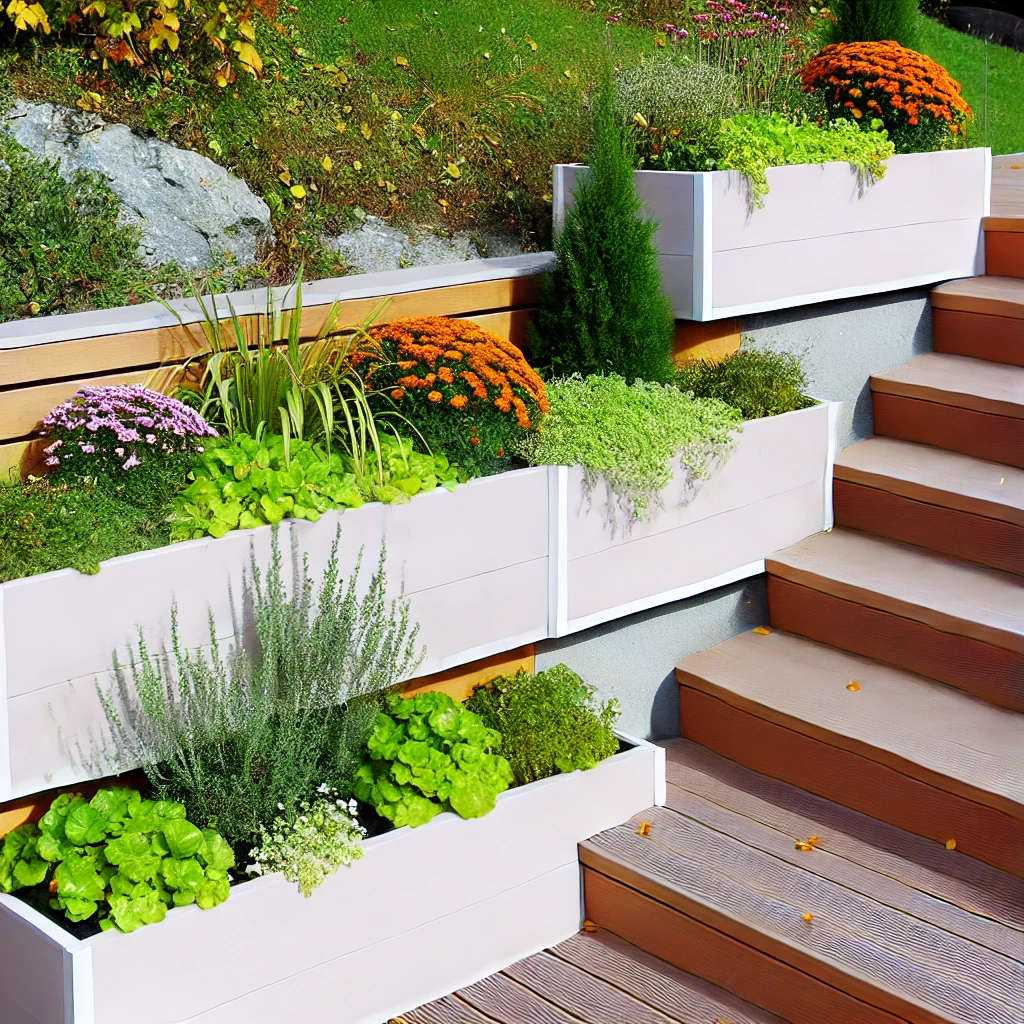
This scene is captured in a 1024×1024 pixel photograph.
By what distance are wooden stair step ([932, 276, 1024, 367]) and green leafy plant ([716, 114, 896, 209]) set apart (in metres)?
0.57

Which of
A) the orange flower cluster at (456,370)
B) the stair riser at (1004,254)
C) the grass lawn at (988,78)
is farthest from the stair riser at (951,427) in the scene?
the grass lawn at (988,78)

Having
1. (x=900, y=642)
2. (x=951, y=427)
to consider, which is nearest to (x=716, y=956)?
(x=900, y=642)

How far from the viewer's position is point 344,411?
319cm

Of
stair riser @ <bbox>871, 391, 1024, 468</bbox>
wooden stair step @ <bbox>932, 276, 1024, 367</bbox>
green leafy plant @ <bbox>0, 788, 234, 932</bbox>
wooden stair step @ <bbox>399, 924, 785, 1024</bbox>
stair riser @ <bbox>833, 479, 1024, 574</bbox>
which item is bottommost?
wooden stair step @ <bbox>399, 924, 785, 1024</bbox>

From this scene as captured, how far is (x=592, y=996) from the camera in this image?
310 cm

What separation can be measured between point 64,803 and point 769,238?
261 cm

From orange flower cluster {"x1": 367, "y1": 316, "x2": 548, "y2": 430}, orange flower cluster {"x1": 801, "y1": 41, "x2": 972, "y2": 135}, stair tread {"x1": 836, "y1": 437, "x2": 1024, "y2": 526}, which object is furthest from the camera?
orange flower cluster {"x1": 801, "y1": 41, "x2": 972, "y2": 135}

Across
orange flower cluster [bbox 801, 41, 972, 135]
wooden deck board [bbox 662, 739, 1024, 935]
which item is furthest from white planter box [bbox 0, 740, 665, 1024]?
orange flower cluster [bbox 801, 41, 972, 135]

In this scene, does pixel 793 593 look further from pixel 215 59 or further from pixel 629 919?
pixel 215 59

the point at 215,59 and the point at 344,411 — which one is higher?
the point at 215,59

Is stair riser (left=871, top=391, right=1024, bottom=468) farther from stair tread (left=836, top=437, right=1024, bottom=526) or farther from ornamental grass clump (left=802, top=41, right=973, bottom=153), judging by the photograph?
ornamental grass clump (left=802, top=41, right=973, bottom=153)

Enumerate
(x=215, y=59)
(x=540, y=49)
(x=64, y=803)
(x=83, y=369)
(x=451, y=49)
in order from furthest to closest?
(x=540, y=49) < (x=451, y=49) < (x=215, y=59) < (x=83, y=369) < (x=64, y=803)

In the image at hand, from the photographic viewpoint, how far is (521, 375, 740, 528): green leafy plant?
343 cm

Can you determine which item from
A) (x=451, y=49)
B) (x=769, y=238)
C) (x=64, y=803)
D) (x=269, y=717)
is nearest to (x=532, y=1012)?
(x=269, y=717)
